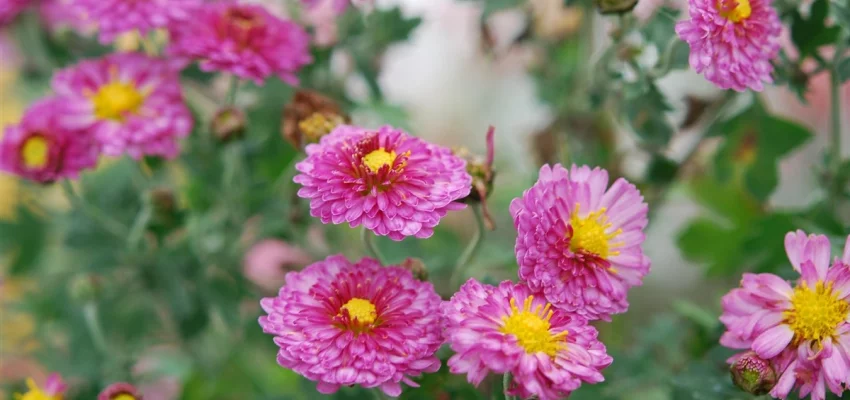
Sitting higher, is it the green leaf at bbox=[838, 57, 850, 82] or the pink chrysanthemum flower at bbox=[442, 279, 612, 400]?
the green leaf at bbox=[838, 57, 850, 82]

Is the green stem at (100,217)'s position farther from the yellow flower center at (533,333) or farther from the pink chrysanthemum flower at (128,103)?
the yellow flower center at (533,333)

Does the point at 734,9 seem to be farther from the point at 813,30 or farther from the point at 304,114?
the point at 304,114

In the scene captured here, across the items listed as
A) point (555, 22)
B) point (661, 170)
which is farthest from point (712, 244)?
point (555, 22)

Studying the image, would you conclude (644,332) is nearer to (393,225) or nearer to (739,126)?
(739,126)

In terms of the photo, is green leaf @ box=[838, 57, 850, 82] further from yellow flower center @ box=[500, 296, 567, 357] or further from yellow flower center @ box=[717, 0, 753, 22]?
yellow flower center @ box=[500, 296, 567, 357]

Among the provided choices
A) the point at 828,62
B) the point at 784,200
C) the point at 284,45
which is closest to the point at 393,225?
the point at 284,45

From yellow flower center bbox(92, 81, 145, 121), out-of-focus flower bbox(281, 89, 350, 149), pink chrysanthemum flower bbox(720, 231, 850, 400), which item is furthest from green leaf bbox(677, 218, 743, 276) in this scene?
yellow flower center bbox(92, 81, 145, 121)
